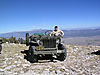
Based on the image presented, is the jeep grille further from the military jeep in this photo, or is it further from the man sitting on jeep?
the man sitting on jeep

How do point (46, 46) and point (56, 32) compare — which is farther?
point (56, 32)

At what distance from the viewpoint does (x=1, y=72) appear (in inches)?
295

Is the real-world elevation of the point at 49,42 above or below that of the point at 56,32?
below

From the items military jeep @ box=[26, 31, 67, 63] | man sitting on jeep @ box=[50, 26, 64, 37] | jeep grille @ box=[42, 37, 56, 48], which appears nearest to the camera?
military jeep @ box=[26, 31, 67, 63]

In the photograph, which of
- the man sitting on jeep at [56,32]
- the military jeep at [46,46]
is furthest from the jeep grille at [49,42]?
the man sitting on jeep at [56,32]

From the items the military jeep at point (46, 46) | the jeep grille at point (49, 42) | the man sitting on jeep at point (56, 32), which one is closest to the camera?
the military jeep at point (46, 46)

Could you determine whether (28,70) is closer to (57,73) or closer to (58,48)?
(57,73)

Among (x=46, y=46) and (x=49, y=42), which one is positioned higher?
(x=49, y=42)

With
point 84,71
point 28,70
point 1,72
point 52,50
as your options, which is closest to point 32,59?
point 52,50

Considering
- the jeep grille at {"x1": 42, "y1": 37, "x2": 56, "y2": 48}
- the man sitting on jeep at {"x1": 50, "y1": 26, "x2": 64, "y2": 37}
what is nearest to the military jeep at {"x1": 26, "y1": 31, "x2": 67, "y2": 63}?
the jeep grille at {"x1": 42, "y1": 37, "x2": 56, "y2": 48}

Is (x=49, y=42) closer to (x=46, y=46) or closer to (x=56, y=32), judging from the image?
(x=46, y=46)

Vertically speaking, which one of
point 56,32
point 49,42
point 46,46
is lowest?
point 46,46

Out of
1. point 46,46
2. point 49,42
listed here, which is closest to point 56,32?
point 49,42

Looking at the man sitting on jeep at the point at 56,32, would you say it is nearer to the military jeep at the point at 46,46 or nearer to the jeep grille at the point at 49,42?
the military jeep at the point at 46,46
